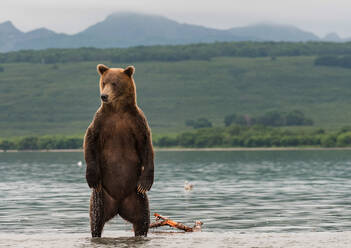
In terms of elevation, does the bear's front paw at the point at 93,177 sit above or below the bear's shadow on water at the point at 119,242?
above

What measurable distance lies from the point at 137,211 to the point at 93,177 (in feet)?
4.55

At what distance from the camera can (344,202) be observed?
131 ft

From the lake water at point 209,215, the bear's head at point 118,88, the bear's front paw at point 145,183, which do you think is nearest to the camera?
the lake water at point 209,215

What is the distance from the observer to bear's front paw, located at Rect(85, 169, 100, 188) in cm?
1730

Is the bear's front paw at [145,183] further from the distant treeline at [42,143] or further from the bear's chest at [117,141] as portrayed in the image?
the distant treeline at [42,143]

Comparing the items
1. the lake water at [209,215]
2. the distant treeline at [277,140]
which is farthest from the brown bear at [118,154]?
the distant treeline at [277,140]

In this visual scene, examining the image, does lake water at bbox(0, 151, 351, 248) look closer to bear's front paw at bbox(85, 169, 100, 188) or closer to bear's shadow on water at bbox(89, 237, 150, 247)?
bear's shadow on water at bbox(89, 237, 150, 247)

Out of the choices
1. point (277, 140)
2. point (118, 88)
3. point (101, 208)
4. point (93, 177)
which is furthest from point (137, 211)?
point (277, 140)

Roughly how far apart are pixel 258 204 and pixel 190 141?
159626 mm

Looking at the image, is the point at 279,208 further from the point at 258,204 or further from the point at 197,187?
the point at 197,187

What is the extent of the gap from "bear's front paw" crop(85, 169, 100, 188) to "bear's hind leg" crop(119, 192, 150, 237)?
842 mm

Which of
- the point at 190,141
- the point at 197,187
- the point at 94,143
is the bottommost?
the point at 190,141

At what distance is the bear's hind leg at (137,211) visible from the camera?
17.9 metres

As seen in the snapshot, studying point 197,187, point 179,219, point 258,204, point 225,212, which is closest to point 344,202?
point 258,204
